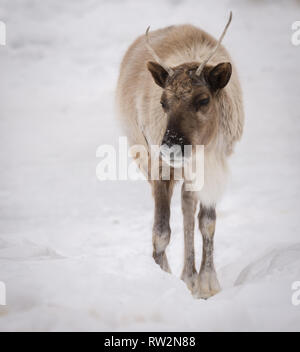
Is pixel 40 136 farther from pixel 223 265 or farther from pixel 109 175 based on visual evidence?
pixel 223 265

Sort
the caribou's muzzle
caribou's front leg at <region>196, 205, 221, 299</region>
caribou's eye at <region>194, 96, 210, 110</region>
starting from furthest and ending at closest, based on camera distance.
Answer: caribou's front leg at <region>196, 205, 221, 299</region> → caribou's eye at <region>194, 96, 210, 110</region> → the caribou's muzzle

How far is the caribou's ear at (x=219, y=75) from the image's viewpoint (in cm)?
338

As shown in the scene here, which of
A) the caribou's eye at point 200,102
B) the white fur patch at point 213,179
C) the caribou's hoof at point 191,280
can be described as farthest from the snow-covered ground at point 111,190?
the caribou's eye at point 200,102

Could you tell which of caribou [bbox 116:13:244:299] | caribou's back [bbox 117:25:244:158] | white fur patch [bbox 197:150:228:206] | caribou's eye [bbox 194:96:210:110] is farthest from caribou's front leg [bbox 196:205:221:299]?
caribou's eye [bbox 194:96:210:110]

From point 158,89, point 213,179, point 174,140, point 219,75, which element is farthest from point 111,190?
point 174,140

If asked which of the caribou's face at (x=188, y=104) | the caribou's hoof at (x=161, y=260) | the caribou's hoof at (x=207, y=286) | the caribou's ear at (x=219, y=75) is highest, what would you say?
the caribou's ear at (x=219, y=75)

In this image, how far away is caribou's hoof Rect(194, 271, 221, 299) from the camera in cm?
407

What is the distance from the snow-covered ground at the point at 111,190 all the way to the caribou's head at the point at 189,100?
3.27 feet

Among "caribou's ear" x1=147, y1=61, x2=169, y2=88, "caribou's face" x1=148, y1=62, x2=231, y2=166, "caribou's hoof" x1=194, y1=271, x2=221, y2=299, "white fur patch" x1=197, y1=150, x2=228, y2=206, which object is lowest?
"caribou's hoof" x1=194, y1=271, x2=221, y2=299

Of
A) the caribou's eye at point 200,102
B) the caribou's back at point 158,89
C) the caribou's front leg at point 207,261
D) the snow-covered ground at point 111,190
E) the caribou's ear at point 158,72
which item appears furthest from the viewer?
the caribou's front leg at point 207,261

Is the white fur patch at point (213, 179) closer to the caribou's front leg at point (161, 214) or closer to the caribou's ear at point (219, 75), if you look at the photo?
the caribou's front leg at point (161, 214)

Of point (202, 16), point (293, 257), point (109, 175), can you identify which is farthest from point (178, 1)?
point (293, 257)

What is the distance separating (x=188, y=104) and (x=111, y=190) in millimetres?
4027

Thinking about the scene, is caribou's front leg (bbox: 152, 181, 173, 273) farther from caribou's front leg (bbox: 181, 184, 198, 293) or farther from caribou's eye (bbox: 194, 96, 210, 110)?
caribou's eye (bbox: 194, 96, 210, 110)
